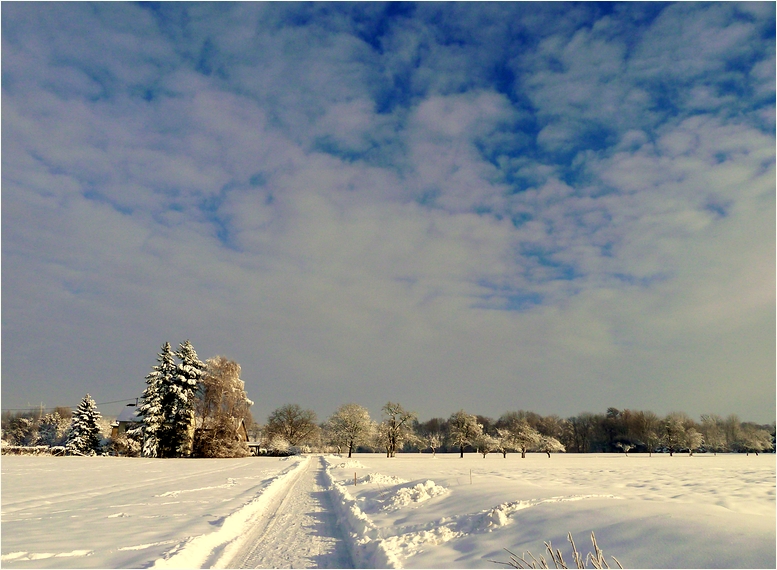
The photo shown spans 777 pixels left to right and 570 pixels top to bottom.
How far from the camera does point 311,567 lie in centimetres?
855

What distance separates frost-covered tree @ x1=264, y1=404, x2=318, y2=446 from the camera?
288ft

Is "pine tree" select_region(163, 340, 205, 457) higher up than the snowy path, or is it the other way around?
"pine tree" select_region(163, 340, 205, 457)

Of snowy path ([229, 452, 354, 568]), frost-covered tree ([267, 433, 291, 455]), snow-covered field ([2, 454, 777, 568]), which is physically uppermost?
snow-covered field ([2, 454, 777, 568])

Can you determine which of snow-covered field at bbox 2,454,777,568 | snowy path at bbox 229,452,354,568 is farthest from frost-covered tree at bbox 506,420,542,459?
snowy path at bbox 229,452,354,568

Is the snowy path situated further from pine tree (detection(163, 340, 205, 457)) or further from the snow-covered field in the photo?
pine tree (detection(163, 340, 205, 457))

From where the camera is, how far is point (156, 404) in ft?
186

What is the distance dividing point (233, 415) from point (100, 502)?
49916mm

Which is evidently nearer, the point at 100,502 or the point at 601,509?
the point at 601,509

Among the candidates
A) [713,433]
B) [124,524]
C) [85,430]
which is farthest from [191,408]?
[713,433]

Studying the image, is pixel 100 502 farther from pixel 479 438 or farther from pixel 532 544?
pixel 479 438

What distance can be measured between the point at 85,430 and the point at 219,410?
59.1 feet

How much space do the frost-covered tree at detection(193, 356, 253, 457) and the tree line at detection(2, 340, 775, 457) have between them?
133mm

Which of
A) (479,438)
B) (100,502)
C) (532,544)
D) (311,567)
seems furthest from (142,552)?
(479,438)

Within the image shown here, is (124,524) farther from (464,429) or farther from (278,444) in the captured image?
(464,429)
